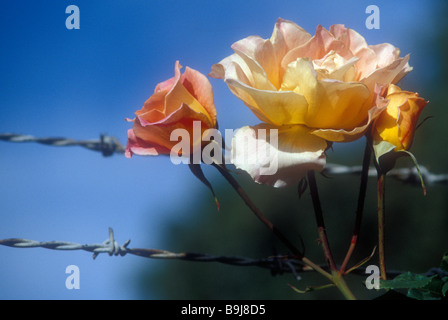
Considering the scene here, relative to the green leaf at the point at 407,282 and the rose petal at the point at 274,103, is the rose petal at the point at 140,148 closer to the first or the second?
the rose petal at the point at 274,103

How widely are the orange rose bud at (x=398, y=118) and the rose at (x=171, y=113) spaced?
14 centimetres

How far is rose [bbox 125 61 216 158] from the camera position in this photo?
40 cm

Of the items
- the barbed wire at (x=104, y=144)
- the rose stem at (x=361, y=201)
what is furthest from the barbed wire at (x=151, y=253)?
the barbed wire at (x=104, y=144)

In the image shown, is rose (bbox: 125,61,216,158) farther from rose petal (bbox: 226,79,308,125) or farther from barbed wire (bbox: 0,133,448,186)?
barbed wire (bbox: 0,133,448,186)

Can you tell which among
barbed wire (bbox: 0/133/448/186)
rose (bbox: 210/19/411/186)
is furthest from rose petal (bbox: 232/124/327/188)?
barbed wire (bbox: 0/133/448/186)

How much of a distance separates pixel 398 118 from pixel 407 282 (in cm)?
13

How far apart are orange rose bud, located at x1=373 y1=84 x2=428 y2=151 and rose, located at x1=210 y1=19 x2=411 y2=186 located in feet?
0.04

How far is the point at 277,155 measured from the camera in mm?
382

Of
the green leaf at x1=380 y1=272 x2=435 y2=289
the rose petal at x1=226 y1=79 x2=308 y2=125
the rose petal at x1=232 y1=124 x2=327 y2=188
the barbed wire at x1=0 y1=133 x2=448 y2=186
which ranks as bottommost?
the green leaf at x1=380 y1=272 x2=435 y2=289

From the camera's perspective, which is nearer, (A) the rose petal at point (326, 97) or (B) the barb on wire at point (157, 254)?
(A) the rose petal at point (326, 97)

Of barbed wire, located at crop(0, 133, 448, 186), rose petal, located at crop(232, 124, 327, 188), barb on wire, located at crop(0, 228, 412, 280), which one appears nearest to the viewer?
rose petal, located at crop(232, 124, 327, 188)

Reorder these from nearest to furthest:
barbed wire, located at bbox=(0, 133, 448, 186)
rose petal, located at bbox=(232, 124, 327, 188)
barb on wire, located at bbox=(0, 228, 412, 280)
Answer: rose petal, located at bbox=(232, 124, 327, 188)
barb on wire, located at bbox=(0, 228, 412, 280)
barbed wire, located at bbox=(0, 133, 448, 186)

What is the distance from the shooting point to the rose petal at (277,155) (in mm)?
375

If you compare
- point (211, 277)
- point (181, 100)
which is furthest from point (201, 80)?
point (211, 277)
